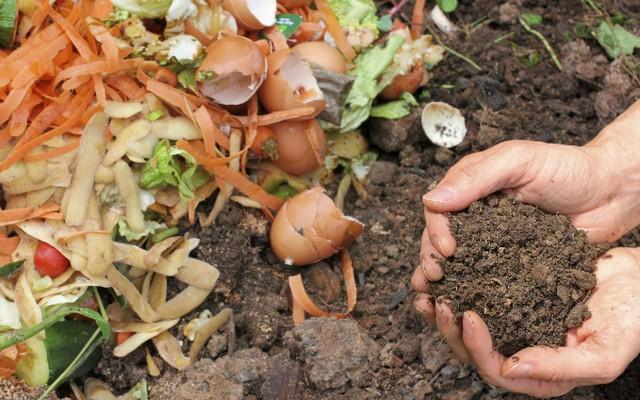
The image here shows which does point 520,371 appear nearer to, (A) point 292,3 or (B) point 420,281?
(B) point 420,281

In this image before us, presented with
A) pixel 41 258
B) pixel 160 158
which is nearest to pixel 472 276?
pixel 160 158

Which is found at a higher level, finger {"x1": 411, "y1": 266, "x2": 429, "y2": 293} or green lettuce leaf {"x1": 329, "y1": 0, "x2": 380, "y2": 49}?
green lettuce leaf {"x1": 329, "y1": 0, "x2": 380, "y2": 49}

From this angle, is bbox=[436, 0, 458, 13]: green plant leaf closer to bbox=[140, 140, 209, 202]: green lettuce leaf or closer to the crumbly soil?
the crumbly soil

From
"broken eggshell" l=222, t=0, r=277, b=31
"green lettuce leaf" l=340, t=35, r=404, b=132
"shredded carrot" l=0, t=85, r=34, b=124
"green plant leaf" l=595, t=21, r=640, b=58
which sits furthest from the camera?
"green plant leaf" l=595, t=21, r=640, b=58

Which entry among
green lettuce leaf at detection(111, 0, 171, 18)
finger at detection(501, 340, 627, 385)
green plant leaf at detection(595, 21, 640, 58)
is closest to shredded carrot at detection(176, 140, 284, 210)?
green lettuce leaf at detection(111, 0, 171, 18)

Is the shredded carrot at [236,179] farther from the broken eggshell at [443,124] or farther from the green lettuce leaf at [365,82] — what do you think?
the broken eggshell at [443,124]

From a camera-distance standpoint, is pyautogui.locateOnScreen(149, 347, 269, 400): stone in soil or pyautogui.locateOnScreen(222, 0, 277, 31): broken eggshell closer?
pyautogui.locateOnScreen(149, 347, 269, 400): stone in soil

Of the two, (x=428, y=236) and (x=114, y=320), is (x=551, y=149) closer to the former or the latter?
(x=428, y=236)
